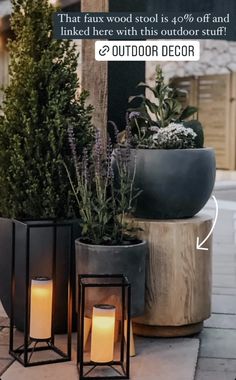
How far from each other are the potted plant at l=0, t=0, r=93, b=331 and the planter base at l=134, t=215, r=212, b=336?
15.4 inches

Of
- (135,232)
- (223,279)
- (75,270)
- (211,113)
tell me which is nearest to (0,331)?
A: (75,270)

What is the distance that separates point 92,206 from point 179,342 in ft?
2.71

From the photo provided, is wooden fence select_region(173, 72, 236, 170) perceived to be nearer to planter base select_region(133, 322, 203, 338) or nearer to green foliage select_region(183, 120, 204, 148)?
green foliage select_region(183, 120, 204, 148)

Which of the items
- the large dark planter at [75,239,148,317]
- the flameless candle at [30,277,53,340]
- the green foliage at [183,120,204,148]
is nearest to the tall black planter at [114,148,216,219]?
the green foliage at [183,120,204,148]

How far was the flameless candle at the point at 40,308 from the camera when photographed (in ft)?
10.9

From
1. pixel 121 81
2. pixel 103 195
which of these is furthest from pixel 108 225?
pixel 121 81

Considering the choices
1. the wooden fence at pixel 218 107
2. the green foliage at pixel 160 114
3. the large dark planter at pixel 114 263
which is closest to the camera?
the large dark planter at pixel 114 263

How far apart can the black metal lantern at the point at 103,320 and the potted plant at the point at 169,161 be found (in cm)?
55

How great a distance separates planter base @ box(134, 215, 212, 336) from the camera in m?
3.63

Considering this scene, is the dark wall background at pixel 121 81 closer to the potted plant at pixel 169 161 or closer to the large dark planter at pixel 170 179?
the potted plant at pixel 169 161

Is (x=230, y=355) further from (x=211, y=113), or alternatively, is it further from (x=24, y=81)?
(x=211, y=113)

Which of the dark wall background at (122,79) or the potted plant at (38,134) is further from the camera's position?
the dark wall background at (122,79)

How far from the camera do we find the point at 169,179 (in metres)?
3.61

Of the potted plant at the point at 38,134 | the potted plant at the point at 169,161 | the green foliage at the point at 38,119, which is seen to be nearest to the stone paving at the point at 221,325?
the potted plant at the point at 169,161
